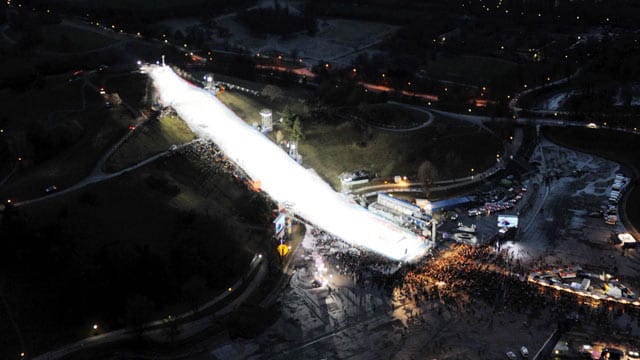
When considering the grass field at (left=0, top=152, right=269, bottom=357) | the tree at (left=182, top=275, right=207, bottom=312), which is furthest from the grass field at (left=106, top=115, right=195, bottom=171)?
the tree at (left=182, top=275, right=207, bottom=312)

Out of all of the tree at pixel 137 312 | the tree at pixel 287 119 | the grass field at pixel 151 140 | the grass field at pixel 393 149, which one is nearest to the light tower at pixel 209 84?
the grass field at pixel 393 149

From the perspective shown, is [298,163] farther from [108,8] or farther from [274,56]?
[108,8]

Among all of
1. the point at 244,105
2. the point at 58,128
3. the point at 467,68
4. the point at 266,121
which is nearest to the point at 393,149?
the point at 266,121

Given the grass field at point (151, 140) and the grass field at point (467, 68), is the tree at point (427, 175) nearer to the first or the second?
the grass field at point (151, 140)

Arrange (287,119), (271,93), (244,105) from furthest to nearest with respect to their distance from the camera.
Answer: (271,93) → (244,105) → (287,119)

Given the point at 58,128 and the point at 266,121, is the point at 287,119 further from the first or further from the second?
the point at 58,128
